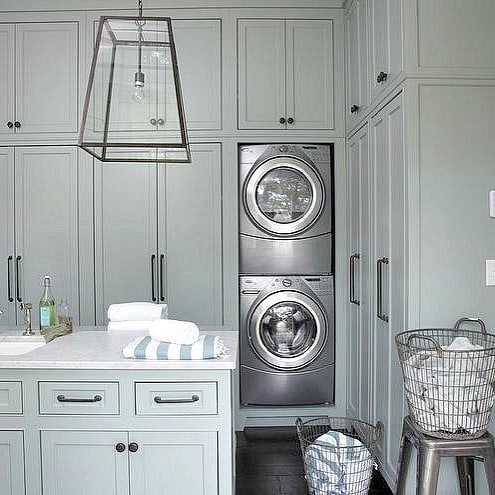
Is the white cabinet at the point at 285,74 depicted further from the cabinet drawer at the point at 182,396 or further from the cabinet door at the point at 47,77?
the cabinet drawer at the point at 182,396

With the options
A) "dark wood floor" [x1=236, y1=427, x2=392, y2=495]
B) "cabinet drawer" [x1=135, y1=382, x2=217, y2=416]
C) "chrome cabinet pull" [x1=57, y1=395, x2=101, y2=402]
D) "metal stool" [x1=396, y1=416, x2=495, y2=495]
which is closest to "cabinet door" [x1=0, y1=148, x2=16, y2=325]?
"dark wood floor" [x1=236, y1=427, x2=392, y2=495]

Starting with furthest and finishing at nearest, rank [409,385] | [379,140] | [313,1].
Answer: [313,1], [379,140], [409,385]

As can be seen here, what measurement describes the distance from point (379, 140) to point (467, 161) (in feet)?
1.85

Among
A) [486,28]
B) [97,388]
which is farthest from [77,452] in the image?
[486,28]

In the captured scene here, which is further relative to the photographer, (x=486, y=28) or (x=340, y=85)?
(x=340, y=85)

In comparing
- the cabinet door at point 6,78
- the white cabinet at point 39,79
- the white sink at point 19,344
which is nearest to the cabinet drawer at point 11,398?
the white sink at point 19,344

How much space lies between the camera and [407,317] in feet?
7.87

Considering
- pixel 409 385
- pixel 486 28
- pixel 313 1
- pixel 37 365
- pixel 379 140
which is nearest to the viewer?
pixel 37 365

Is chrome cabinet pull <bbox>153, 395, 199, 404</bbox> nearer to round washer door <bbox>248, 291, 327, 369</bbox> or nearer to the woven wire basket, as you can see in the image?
the woven wire basket

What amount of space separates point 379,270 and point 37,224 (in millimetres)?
2319

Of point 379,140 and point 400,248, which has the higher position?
point 379,140

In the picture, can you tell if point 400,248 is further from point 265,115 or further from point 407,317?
point 265,115

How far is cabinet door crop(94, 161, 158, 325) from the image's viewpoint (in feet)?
12.5

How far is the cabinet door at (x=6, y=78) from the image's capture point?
3.81m
